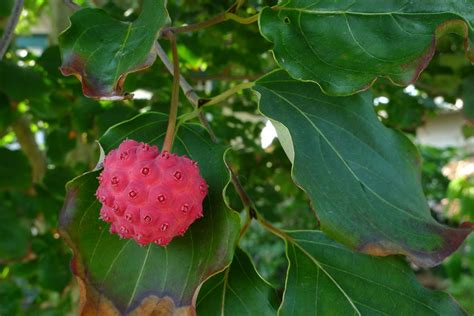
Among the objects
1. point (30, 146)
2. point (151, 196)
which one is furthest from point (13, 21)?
point (30, 146)

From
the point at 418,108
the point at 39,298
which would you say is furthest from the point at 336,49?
the point at 39,298

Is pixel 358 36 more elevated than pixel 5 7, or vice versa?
pixel 358 36

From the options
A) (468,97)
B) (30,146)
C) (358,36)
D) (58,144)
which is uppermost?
(358,36)

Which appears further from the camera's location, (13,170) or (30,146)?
(30,146)

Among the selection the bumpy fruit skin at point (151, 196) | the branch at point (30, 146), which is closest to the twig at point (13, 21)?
the bumpy fruit skin at point (151, 196)

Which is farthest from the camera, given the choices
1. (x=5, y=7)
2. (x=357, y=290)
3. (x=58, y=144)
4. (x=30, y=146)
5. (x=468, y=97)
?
(x=30, y=146)

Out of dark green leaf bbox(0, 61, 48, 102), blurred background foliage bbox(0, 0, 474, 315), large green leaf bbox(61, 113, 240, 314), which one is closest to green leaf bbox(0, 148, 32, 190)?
blurred background foliage bbox(0, 0, 474, 315)

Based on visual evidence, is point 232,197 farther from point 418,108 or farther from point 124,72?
point 418,108

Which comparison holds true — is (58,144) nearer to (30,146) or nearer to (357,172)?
(30,146)
